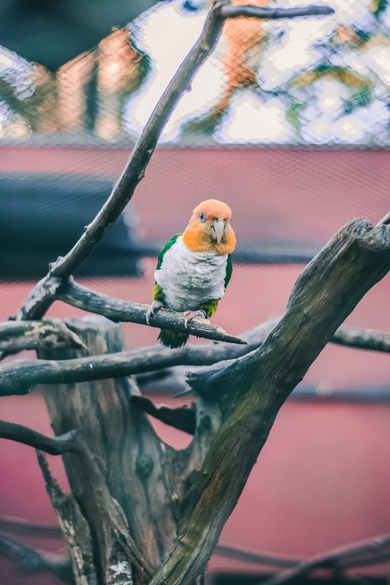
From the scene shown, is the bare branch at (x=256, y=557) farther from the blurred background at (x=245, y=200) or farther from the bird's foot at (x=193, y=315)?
the bird's foot at (x=193, y=315)

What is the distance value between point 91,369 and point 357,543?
1.05 metres

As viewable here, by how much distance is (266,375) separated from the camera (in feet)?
2.77

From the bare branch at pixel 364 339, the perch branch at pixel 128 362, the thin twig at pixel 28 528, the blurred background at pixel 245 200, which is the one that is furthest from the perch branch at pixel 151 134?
the thin twig at pixel 28 528

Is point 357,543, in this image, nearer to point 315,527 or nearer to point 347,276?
point 315,527

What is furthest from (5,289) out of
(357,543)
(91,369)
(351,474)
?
(357,543)

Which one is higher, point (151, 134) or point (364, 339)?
point (151, 134)

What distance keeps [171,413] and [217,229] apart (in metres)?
0.55

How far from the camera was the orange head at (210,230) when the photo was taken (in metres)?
0.87

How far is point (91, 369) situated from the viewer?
0.95 metres

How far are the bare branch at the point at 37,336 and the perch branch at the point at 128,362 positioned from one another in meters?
0.07

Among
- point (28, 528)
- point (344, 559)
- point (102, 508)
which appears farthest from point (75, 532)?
point (344, 559)

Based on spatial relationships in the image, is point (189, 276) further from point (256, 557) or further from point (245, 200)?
point (256, 557)

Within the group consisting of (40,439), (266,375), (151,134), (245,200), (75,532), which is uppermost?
(245,200)

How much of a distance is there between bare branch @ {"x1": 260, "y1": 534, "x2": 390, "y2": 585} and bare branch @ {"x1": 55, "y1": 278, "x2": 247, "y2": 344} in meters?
1.02
